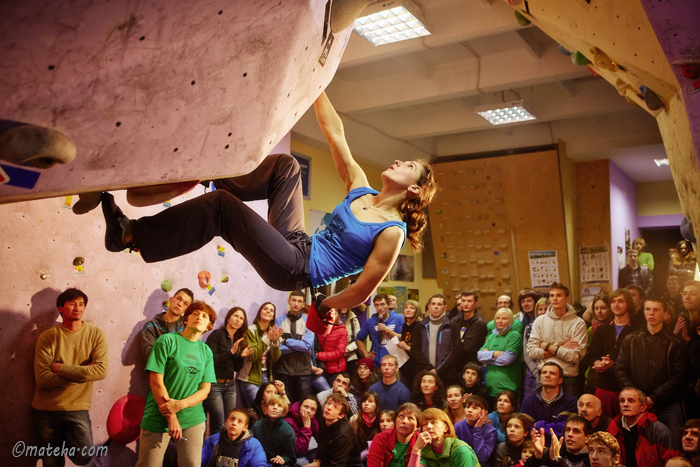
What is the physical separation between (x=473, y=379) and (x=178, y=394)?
2.64 metres

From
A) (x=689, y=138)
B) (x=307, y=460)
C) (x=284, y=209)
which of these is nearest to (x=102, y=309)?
(x=307, y=460)

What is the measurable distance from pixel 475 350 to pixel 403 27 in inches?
136

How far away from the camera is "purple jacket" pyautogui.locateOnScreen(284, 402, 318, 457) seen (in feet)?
15.9

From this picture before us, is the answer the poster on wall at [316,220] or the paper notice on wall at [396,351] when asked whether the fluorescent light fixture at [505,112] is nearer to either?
the poster on wall at [316,220]

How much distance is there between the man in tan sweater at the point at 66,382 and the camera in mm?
4109

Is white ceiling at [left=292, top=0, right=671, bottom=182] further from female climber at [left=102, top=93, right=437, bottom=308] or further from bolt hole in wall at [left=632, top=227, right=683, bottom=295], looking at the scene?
female climber at [left=102, top=93, right=437, bottom=308]

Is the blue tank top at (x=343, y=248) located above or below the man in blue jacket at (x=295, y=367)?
above

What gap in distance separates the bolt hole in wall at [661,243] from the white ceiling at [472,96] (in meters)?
1.78

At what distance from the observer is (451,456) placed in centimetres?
389

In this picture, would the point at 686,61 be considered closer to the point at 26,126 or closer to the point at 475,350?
the point at 26,126

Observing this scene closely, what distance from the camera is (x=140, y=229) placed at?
200 centimetres

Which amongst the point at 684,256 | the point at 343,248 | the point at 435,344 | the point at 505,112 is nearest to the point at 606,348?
the point at 435,344

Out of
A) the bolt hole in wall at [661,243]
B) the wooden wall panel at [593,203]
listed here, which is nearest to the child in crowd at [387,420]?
the wooden wall panel at [593,203]

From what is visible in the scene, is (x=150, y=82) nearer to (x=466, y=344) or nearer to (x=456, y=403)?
(x=456, y=403)
